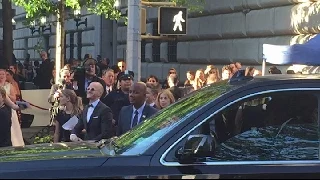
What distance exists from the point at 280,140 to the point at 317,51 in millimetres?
4856

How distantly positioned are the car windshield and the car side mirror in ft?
0.80

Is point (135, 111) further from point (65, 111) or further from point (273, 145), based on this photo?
point (273, 145)

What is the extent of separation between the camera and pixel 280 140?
5.04 m

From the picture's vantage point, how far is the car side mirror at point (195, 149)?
4.73 metres

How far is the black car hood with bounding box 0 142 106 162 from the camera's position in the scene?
515cm

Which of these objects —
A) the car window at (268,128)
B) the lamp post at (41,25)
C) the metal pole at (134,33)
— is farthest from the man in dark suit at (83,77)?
the car window at (268,128)

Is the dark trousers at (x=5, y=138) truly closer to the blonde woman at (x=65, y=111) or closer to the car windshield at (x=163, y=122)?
the blonde woman at (x=65, y=111)

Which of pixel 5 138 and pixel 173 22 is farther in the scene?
pixel 173 22

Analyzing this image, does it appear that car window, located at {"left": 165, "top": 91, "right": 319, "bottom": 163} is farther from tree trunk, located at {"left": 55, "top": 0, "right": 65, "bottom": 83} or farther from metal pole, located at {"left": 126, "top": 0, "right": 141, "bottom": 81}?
tree trunk, located at {"left": 55, "top": 0, "right": 65, "bottom": 83}

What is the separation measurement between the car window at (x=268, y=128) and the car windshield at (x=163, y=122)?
20 centimetres

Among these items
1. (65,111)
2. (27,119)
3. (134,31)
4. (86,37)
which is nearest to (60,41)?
(27,119)

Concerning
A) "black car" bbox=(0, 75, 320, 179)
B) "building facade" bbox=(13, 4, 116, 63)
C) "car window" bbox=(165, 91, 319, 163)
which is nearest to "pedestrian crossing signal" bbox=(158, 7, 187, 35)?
"black car" bbox=(0, 75, 320, 179)

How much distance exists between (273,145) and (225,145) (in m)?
0.32

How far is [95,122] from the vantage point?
9016 mm
